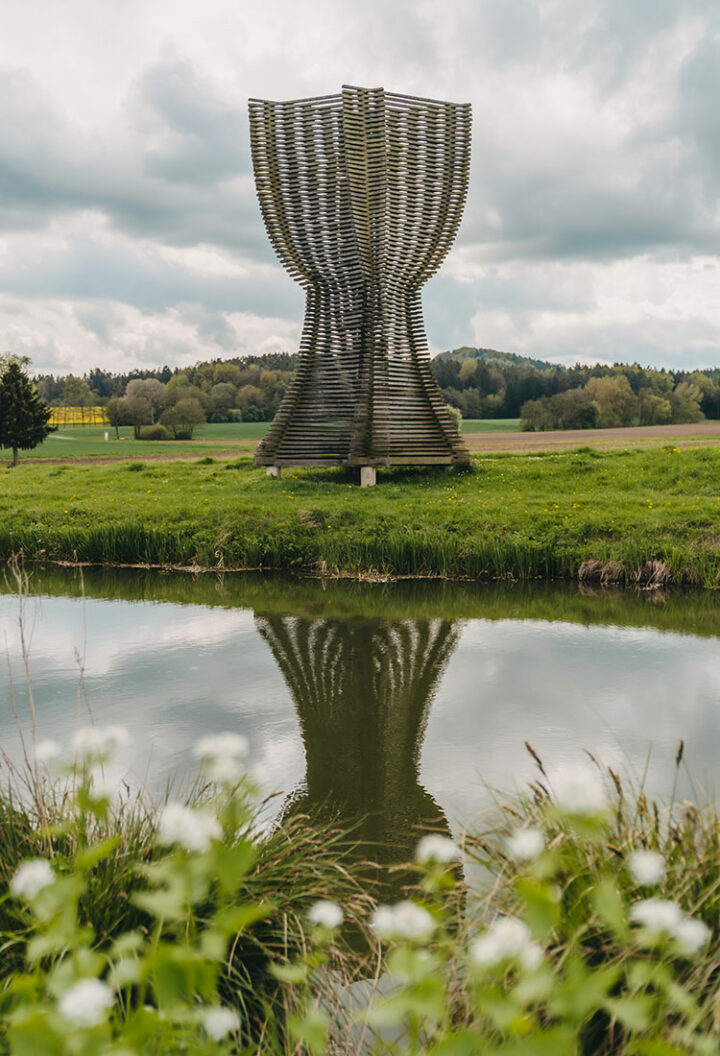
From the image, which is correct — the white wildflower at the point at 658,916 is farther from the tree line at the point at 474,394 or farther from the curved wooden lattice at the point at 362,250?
the tree line at the point at 474,394

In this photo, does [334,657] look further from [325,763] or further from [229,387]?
[229,387]

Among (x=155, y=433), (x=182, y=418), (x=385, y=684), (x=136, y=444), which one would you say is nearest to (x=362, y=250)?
(x=385, y=684)

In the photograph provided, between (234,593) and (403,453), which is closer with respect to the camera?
(234,593)

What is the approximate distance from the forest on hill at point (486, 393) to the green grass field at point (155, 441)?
1.82 metres

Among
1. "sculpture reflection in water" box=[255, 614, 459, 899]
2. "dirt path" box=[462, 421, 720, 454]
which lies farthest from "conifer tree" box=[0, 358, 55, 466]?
"sculpture reflection in water" box=[255, 614, 459, 899]

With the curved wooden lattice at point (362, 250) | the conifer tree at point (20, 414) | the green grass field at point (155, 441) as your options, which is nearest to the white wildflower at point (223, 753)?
the curved wooden lattice at point (362, 250)

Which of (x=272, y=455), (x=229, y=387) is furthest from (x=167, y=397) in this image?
(x=272, y=455)

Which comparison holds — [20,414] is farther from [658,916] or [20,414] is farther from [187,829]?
[658,916]

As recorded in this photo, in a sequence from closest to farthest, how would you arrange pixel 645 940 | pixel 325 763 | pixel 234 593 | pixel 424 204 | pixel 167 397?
pixel 645 940 → pixel 325 763 → pixel 234 593 → pixel 424 204 → pixel 167 397

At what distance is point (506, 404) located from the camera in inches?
3022

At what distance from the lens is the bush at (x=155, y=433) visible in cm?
6000

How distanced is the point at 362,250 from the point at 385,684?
38.3 feet

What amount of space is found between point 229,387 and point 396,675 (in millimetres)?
71583

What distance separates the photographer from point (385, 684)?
646cm
